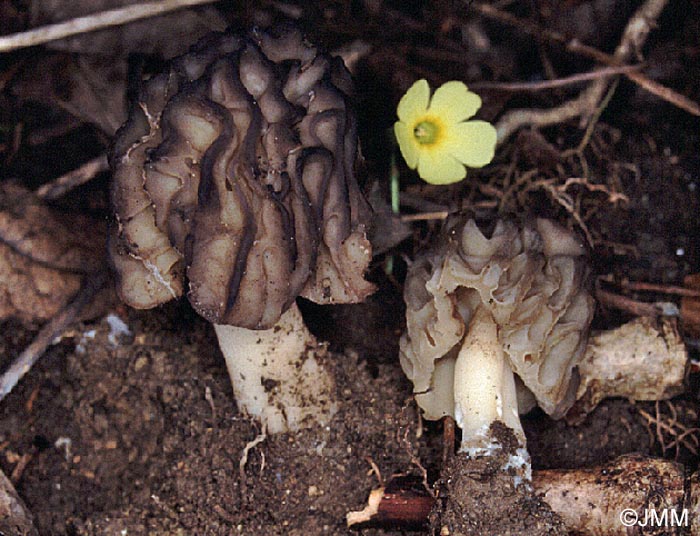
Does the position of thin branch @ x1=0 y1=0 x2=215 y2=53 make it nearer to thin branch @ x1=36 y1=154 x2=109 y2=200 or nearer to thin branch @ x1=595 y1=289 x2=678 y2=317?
thin branch @ x1=36 y1=154 x2=109 y2=200

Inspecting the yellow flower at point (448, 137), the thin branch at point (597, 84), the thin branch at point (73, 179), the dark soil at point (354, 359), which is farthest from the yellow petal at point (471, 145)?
the thin branch at point (73, 179)

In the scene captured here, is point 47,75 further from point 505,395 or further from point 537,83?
point 505,395

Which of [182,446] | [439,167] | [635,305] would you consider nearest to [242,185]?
[439,167]

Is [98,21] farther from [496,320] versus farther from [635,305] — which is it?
[635,305]

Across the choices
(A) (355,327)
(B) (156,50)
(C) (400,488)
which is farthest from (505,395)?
(B) (156,50)

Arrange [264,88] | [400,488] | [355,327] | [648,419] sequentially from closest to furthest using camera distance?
A: [264,88], [400,488], [648,419], [355,327]

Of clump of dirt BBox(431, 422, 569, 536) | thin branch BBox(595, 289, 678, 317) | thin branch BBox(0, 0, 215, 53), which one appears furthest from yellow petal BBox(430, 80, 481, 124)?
clump of dirt BBox(431, 422, 569, 536)
